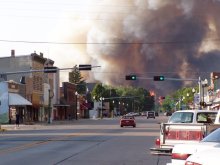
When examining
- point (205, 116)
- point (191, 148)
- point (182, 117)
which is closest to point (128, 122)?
point (182, 117)

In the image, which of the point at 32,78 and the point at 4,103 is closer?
the point at 4,103

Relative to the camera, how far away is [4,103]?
80062 mm

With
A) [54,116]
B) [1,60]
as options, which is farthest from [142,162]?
[54,116]

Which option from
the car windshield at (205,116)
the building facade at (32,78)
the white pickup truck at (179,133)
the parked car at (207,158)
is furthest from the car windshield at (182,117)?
the building facade at (32,78)

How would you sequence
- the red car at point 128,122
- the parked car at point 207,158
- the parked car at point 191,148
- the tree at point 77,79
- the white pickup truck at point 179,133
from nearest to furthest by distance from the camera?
the parked car at point 207,158 < the parked car at point 191,148 < the white pickup truck at point 179,133 < the red car at point 128,122 < the tree at point 77,79

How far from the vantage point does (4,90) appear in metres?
81.0

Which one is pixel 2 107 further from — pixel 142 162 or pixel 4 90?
pixel 142 162

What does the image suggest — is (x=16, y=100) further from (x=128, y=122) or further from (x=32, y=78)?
(x=128, y=122)

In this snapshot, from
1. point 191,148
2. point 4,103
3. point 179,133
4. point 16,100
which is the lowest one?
point 179,133

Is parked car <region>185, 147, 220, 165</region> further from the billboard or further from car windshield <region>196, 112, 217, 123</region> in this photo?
the billboard

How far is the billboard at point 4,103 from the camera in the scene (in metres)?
79.7

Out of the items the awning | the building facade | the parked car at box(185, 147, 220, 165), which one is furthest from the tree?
the parked car at box(185, 147, 220, 165)

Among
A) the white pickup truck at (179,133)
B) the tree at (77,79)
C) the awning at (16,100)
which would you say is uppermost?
the tree at (77,79)

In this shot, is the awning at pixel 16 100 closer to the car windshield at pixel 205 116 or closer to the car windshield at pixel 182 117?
the car windshield at pixel 182 117
